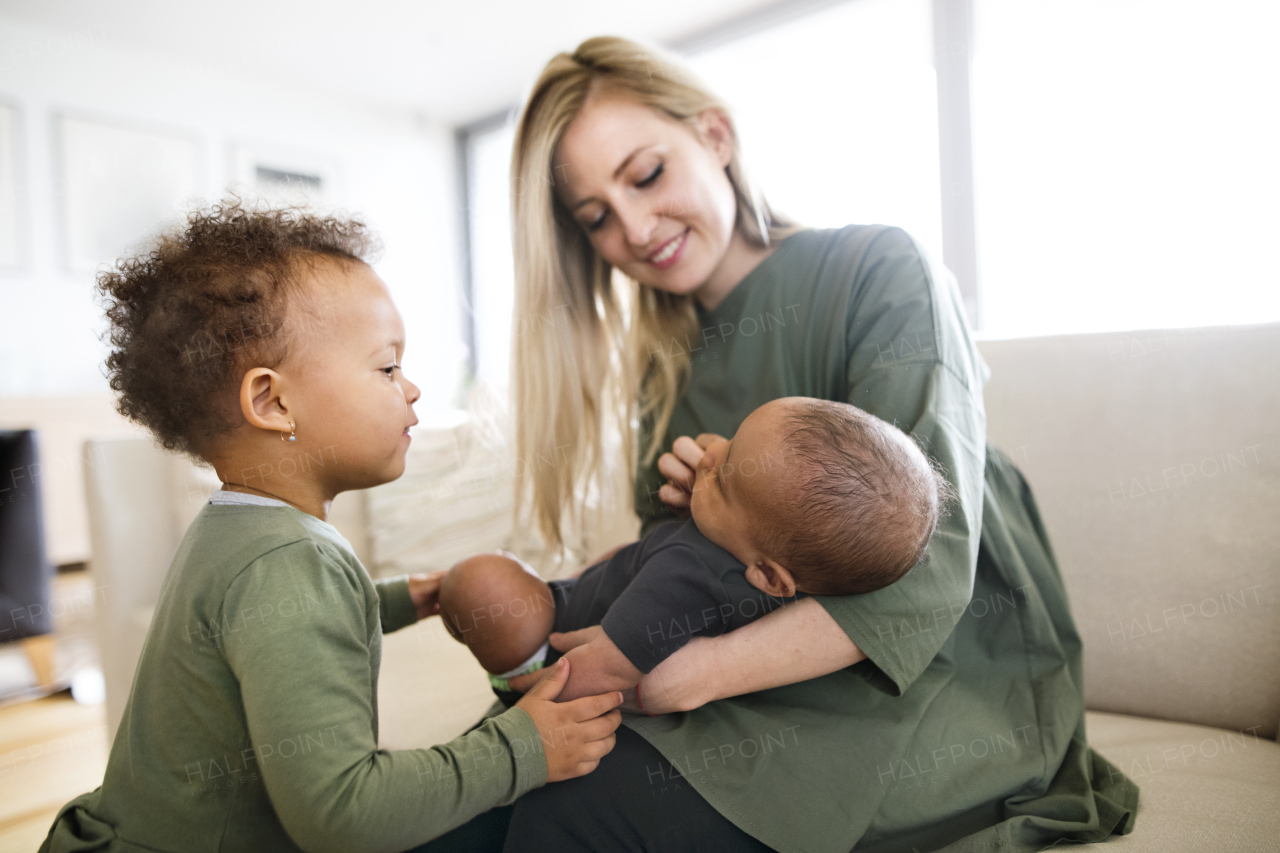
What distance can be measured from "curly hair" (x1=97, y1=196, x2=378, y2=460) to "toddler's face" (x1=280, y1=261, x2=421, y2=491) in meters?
0.02

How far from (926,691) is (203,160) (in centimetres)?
549

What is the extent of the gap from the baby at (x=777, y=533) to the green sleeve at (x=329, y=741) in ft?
0.55

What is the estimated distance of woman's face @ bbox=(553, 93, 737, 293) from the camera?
1.27 m

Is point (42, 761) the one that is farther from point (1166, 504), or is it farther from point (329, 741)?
point (1166, 504)

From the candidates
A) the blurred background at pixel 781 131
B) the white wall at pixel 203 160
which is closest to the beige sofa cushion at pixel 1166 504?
the blurred background at pixel 781 131

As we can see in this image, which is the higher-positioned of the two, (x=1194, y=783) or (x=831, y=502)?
(x=831, y=502)

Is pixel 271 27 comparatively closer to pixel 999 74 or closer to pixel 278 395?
pixel 999 74

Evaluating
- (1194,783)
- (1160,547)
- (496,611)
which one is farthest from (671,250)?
(1194,783)

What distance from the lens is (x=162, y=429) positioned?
2.66 feet

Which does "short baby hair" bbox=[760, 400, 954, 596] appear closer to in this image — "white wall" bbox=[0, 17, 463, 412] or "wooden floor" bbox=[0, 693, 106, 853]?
"wooden floor" bbox=[0, 693, 106, 853]

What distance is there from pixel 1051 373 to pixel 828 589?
726mm

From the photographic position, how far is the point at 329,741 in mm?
653

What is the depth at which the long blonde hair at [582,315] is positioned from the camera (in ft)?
4.38

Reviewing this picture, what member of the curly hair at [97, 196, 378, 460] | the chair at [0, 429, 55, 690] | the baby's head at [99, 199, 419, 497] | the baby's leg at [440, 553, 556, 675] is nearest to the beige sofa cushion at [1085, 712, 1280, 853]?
the baby's leg at [440, 553, 556, 675]
